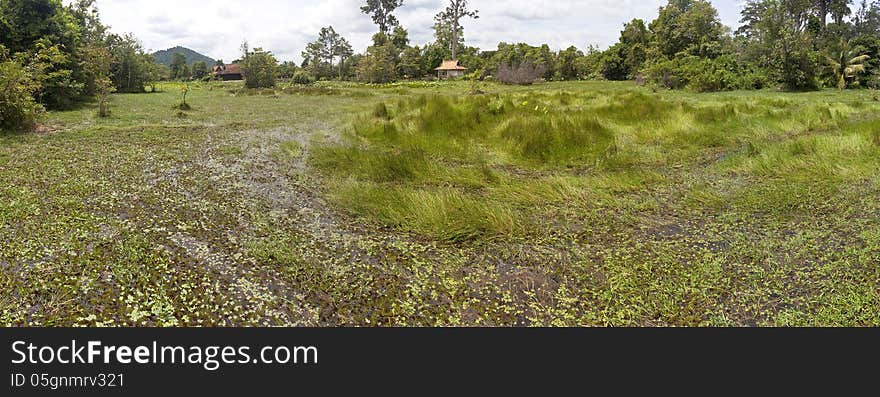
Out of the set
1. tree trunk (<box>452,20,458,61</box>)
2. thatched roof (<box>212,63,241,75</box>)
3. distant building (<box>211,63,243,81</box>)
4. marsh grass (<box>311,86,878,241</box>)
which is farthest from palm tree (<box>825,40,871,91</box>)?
thatched roof (<box>212,63,241,75</box>)

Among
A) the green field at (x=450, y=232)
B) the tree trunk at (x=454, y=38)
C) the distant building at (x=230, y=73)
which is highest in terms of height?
the tree trunk at (x=454, y=38)

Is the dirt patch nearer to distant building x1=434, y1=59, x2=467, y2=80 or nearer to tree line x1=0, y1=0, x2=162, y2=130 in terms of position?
tree line x1=0, y1=0, x2=162, y2=130

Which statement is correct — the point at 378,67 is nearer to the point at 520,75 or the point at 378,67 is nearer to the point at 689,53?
the point at 520,75

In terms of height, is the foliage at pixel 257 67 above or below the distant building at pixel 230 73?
below

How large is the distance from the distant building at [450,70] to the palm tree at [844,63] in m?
30.6

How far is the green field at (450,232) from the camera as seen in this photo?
8.88 ft

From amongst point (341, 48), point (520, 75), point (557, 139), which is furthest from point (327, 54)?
point (557, 139)

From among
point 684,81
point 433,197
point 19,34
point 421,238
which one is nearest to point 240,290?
point 421,238

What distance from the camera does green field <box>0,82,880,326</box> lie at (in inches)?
107

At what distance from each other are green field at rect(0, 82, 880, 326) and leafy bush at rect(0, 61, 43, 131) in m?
0.90

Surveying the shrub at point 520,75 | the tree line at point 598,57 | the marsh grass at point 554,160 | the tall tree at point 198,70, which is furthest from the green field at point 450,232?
the tall tree at point 198,70

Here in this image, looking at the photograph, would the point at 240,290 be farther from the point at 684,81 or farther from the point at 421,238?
the point at 684,81

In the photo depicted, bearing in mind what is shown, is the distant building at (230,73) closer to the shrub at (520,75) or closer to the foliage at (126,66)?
the foliage at (126,66)

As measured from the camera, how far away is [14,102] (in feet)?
27.1
